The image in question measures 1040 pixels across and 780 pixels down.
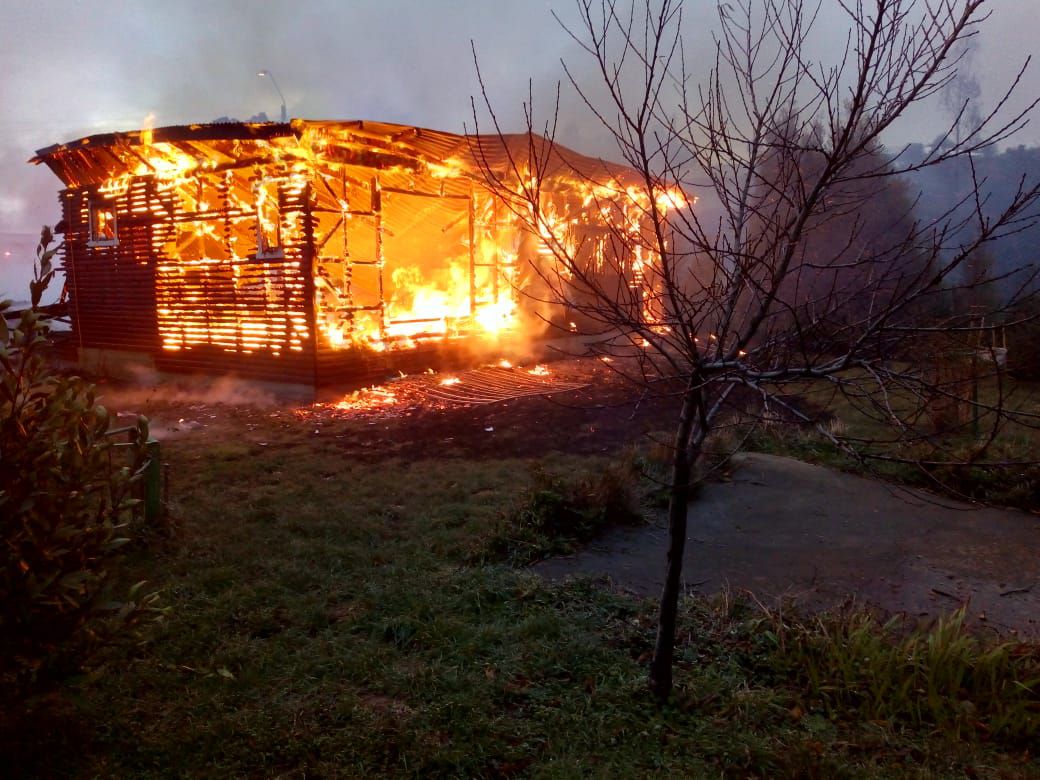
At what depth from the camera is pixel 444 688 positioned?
360cm

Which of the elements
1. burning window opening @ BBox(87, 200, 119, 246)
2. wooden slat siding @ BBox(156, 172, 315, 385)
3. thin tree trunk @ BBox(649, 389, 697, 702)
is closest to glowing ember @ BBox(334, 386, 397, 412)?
wooden slat siding @ BBox(156, 172, 315, 385)

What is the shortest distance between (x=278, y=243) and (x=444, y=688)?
9.87 meters

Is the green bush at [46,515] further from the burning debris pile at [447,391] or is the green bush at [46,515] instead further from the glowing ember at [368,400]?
the glowing ember at [368,400]

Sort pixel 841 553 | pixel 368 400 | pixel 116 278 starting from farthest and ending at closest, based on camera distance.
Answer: pixel 116 278, pixel 368 400, pixel 841 553

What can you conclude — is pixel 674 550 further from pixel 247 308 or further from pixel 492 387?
pixel 247 308

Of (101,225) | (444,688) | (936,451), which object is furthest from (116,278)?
(936,451)

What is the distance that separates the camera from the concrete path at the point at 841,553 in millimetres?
4809

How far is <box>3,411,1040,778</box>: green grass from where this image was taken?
10.1 feet

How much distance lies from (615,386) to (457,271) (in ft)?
18.4

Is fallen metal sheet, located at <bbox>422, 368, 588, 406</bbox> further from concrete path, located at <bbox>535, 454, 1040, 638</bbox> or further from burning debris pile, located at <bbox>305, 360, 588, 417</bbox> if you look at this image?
concrete path, located at <bbox>535, 454, 1040, 638</bbox>

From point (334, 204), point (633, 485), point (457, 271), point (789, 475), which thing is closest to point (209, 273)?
point (334, 204)

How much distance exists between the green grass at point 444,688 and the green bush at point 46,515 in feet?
0.80

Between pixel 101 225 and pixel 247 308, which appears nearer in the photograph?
pixel 247 308

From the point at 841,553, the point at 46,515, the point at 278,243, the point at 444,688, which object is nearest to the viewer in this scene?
the point at 46,515
